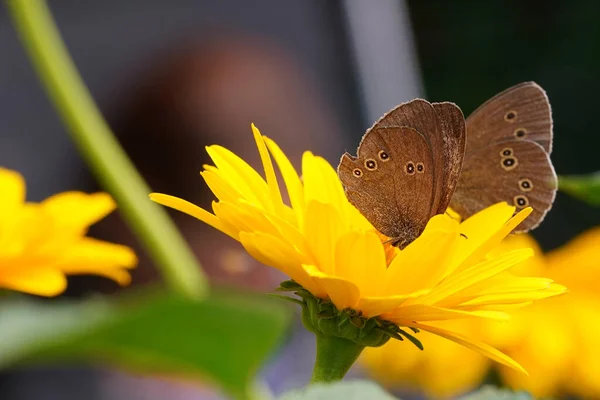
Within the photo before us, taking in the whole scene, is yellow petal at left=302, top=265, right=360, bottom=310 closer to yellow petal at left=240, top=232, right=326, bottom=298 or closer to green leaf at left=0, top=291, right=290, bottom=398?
yellow petal at left=240, top=232, right=326, bottom=298

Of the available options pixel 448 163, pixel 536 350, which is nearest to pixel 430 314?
pixel 448 163

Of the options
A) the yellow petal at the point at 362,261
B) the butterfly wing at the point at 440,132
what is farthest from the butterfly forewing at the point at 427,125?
the yellow petal at the point at 362,261

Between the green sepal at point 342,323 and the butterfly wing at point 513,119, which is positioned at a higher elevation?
the butterfly wing at point 513,119

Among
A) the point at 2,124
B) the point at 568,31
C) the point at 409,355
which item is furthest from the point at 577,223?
the point at 409,355

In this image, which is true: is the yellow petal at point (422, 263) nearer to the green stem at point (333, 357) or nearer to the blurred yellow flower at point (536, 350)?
the green stem at point (333, 357)

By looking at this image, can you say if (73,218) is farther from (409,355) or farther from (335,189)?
(409,355)
